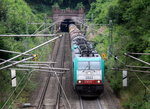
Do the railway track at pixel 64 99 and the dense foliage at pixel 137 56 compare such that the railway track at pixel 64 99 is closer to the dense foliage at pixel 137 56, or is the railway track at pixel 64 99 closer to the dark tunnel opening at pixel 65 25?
the dense foliage at pixel 137 56

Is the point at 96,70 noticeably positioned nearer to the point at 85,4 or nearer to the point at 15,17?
the point at 15,17

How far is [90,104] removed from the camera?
65.3 ft

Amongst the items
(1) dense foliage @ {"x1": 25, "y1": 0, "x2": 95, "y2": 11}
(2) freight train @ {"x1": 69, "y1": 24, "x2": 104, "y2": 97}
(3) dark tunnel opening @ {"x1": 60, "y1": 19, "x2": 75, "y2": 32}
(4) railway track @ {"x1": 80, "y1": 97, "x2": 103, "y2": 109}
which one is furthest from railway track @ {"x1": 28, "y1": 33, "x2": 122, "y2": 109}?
(1) dense foliage @ {"x1": 25, "y1": 0, "x2": 95, "y2": 11}

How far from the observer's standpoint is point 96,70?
19.8 metres

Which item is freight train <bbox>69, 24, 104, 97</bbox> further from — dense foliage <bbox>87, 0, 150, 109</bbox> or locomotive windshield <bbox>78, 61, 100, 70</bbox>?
dense foliage <bbox>87, 0, 150, 109</bbox>

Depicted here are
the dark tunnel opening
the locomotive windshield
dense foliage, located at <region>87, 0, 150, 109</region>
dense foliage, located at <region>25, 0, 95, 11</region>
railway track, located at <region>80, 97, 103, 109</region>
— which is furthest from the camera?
dense foliage, located at <region>25, 0, 95, 11</region>

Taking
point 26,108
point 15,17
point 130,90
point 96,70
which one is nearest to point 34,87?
point 26,108

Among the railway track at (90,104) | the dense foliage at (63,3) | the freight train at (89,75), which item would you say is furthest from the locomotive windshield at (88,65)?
the dense foliage at (63,3)

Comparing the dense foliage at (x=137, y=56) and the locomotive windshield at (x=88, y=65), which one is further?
the locomotive windshield at (x=88, y=65)

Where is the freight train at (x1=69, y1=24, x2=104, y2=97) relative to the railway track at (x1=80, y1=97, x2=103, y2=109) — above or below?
above

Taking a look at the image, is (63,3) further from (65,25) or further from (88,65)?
(88,65)

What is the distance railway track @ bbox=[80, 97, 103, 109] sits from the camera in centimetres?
1931

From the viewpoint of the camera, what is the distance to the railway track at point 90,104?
19.3 meters

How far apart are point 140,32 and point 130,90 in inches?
171
